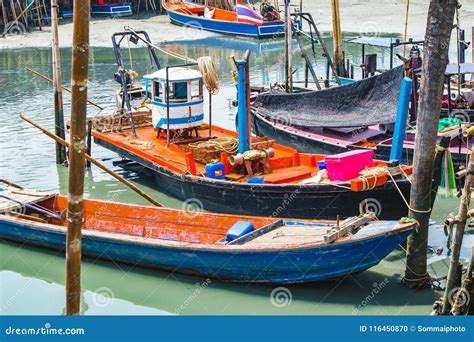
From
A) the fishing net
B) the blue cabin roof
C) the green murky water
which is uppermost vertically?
the blue cabin roof

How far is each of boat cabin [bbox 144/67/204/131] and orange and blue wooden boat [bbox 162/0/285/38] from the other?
2817 cm

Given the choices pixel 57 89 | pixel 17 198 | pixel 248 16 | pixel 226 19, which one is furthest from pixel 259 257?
pixel 226 19

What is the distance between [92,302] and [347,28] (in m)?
36.4

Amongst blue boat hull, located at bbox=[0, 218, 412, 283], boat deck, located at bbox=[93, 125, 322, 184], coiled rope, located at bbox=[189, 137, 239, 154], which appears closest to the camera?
blue boat hull, located at bbox=[0, 218, 412, 283]

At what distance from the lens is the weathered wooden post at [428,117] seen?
1132 centimetres

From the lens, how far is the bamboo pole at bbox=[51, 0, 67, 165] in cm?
1834

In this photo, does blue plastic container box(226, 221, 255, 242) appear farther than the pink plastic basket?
No

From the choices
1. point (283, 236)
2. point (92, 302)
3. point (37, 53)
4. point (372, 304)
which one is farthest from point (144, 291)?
point (37, 53)

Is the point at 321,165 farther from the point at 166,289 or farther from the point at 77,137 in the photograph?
the point at 77,137

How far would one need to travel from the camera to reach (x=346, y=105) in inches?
773

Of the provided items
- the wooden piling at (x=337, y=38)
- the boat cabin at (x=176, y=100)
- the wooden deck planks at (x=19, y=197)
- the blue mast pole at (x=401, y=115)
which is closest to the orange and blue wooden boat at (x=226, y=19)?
the wooden piling at (x=337, y=38)

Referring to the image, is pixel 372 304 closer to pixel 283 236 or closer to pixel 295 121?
pixel 283 236

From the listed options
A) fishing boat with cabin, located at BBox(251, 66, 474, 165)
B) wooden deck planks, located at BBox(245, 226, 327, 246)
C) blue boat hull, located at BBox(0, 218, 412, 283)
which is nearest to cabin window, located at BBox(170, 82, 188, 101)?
fishing boat with cabin, located at BBox(251, 66, 474, 165)

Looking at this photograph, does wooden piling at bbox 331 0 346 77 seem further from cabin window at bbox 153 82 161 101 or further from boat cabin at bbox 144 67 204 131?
cabin window at bbox 153 82 161 101
